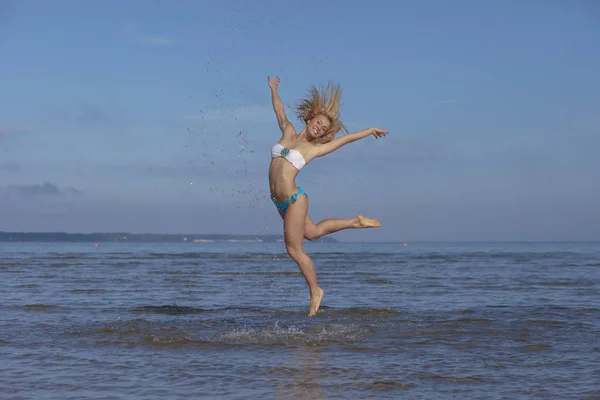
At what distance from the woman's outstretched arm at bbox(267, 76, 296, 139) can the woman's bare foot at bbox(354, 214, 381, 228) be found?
134 cm

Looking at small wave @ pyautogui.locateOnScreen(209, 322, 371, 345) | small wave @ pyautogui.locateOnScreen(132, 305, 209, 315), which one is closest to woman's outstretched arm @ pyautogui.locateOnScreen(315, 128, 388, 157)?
small wave @ pyautogui.locateOnScreen(209, 322, 371, 345)

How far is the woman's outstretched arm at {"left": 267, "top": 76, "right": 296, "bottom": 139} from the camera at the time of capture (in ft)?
28.8

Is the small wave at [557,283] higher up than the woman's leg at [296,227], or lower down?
lower down

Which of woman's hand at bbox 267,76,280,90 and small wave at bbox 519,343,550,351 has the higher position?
woman's hand at bbox 267,76,280,90

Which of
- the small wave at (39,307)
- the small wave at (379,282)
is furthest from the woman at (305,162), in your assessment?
the small wave at (379,282)

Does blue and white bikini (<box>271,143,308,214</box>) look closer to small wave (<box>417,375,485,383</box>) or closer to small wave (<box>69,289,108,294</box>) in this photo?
small wave (<box>417,375,485,383</box>)

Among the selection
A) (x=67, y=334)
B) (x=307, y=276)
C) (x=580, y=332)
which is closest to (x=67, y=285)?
(x=67, y=334)

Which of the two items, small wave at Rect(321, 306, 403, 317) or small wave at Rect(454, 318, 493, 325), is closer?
small wave at Rect(454, 318, 493, 325)

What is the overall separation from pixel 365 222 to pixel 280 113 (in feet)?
5.90

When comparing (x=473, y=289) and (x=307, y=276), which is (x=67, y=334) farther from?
(x=473, y=289)

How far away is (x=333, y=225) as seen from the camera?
8836mm

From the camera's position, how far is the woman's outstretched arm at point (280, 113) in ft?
28.8

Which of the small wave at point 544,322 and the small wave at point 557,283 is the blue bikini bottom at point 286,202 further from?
the small wave at point 557,283

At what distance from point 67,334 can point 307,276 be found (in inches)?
120
